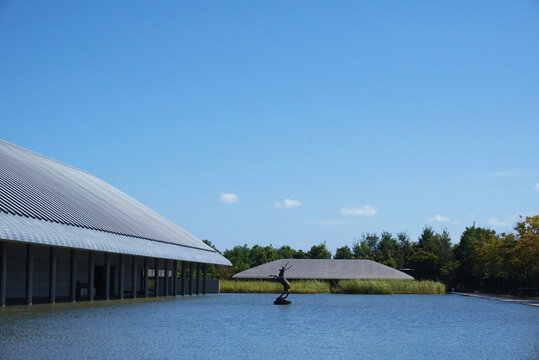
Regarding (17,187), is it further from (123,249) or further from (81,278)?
(81,278)

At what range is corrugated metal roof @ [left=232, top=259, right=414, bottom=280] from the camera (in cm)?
7394

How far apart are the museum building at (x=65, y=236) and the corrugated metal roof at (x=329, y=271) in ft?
71.7

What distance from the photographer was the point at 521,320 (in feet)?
88.6

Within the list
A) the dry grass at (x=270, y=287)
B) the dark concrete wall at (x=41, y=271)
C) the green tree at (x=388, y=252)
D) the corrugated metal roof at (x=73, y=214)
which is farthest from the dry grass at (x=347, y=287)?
the green tree at (x=388, y=252)

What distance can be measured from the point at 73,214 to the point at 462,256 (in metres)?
62.1

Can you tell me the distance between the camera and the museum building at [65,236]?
29531 mm

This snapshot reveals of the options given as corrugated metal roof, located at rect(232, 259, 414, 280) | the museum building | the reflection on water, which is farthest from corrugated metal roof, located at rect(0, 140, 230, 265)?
corrugated metal roof, located at rect(232, 259, 414, 280)

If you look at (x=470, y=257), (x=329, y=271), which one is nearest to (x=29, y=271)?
(x=329, y=271)

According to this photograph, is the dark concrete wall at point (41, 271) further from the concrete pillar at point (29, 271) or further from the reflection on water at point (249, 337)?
the reflection on water at point (249, 337)

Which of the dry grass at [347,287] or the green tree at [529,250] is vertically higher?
the green tree at [529,250]

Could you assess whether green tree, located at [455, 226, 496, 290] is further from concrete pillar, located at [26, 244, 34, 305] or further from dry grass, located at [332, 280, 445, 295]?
concrete pillar, located at [26, 244, 34, 305]

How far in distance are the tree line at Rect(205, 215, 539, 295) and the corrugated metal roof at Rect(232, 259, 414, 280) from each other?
30.6ft

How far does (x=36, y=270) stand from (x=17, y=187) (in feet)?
15.9

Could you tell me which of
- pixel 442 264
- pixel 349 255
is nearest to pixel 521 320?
pixel 442 264
